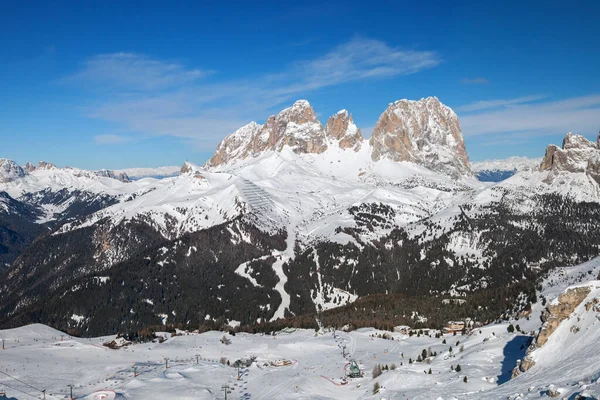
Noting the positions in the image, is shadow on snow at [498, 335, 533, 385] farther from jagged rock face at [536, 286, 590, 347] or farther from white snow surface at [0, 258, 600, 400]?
jagged rock face at [536, 286, 590, 347]

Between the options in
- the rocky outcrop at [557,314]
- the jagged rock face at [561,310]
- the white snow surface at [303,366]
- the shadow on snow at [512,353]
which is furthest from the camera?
the shadow on snow at [512,353]

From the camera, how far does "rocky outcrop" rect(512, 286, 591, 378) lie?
3841 cm

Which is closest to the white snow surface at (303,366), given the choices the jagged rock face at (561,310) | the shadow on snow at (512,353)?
the shadow on snow at (512,353)

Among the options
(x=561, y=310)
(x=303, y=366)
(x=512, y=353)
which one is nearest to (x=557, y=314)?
(x=561, y=310)

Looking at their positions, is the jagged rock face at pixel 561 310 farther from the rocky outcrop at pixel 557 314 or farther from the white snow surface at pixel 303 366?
the white snow surface at pixel 303 366

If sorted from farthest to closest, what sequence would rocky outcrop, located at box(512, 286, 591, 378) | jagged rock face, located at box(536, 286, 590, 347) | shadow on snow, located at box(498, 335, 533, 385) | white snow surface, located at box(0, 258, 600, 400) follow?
shadow on snow, located at box(498, 335, 533, 385) → jagged rock face, located at box(536, 286, 590, 347) → rocky outcrop, located at box(512, 286, 591, 378) → white snow surface, located at box(0, 258, 600, 400)

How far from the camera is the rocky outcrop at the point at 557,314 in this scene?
126 feet

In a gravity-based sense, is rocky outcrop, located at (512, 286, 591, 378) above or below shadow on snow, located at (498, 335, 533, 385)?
above

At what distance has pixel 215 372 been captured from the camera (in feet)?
231

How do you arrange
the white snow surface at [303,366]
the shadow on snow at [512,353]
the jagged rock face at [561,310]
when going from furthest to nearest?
the shadow on snow at [512,353], the jagged rock face at [561,310], the white snow surface at [303,366]

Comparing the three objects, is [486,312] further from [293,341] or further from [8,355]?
[8,355]

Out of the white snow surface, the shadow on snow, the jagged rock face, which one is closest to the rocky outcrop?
the jagged rock face

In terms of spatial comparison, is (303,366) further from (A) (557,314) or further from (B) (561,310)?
(B) (561,310)

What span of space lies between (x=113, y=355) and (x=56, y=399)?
1104 inches
